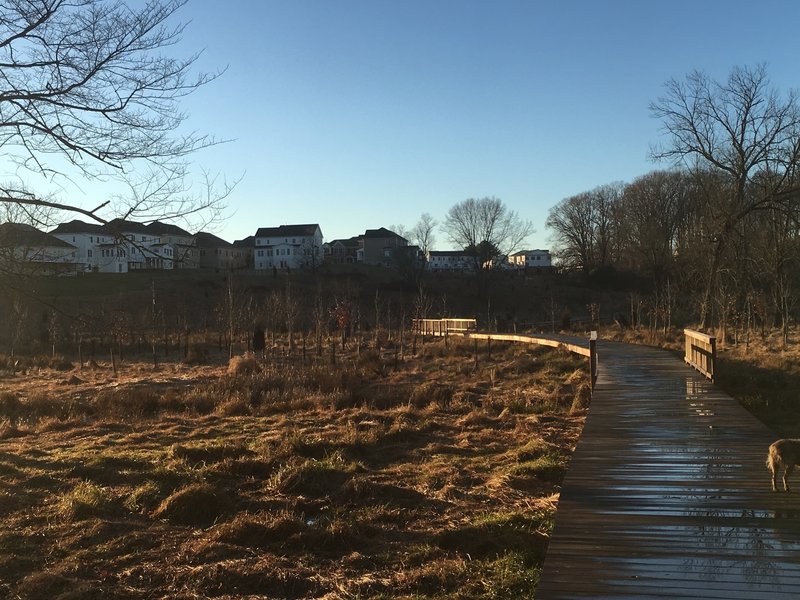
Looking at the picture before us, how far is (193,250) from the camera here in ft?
25.0

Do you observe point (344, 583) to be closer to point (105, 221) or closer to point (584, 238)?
point (105, 221)

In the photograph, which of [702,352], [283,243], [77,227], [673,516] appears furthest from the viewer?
[283,243]

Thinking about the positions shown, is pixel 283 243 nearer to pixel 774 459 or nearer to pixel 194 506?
pixel 194 506

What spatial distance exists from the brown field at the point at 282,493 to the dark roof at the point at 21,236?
321 centimetres

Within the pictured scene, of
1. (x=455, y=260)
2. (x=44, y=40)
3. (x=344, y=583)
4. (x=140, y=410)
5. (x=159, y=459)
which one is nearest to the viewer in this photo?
(x=344, y=583)

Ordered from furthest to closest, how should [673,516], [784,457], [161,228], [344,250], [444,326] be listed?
[344,250], [444,326], [161,228], [784,457], [673,516]

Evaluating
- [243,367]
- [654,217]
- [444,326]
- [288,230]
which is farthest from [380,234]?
[243,367]

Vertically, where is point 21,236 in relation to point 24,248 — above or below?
above

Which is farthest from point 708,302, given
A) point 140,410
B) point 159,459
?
point 159,459

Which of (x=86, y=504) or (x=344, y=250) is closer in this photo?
(x=86, y=504)

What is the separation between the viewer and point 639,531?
4.96 meters

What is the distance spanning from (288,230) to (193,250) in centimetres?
9101

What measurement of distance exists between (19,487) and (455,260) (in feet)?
339

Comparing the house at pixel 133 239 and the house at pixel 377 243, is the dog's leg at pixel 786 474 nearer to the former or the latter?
the house at pixel 133 239
